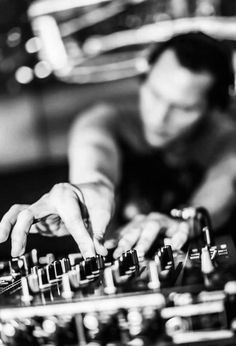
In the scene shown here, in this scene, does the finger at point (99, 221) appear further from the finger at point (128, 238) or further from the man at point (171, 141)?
the man at point (171, 141)

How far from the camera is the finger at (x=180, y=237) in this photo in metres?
1.16

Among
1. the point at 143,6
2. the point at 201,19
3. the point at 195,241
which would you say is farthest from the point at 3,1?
the point at 195,241

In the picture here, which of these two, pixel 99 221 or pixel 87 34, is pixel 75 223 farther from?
pixel 87 34

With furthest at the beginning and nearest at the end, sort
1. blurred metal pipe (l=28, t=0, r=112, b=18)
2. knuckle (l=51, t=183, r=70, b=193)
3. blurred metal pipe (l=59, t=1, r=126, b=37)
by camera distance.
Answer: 1. blurred metal pipe (l=59, t=1, r=126, b=37)
2. blurred metal pipe (l=28, t=0, r=112, b=18)
3. knuckle (l=51, t=183, r=70, b=193)

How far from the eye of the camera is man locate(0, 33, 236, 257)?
2094 millimetres

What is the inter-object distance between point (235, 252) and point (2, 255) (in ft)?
2.03

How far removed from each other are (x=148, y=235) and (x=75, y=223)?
221 millimetres

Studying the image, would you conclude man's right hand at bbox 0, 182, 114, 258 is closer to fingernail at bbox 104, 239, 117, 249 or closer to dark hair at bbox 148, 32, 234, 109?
fingernail at bbox 104, 239, 117, 249

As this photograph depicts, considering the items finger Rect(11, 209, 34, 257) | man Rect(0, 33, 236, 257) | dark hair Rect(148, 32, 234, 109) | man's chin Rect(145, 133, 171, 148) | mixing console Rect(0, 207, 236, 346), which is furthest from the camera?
man's chin Rect(145, 133, 171, 148)

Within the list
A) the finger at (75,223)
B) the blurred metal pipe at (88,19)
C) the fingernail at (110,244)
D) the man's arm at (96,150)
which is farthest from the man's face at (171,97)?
the finger at (75,223)

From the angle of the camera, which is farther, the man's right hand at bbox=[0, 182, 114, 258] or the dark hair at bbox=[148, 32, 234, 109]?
the dark hair at bbox=[148, 32, 234, 109]

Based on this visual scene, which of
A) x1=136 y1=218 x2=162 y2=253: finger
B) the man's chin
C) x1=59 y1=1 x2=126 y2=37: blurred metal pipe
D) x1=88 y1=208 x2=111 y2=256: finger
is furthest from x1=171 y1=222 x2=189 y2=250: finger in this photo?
the man's chin

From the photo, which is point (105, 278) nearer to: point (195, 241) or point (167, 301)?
point (167, 301)

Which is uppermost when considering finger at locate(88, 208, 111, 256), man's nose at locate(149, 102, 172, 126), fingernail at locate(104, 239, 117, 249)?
man's nose at locate(149, 102, 172, 126)
